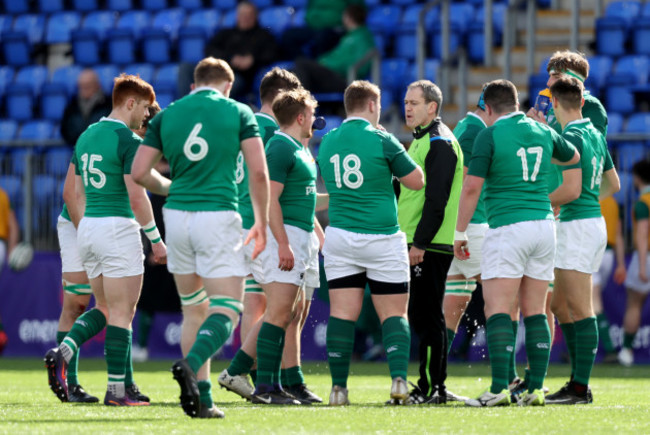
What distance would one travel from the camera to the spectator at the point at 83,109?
15234 mm

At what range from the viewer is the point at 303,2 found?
784 inches

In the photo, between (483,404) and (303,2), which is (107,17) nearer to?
(303,2)

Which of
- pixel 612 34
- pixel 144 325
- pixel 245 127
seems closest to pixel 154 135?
pixel 245 127

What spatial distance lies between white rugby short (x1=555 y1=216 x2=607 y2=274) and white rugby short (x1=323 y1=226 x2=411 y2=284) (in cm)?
108

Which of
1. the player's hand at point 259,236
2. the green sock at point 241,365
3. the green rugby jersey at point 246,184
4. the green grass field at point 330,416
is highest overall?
the green rugby jersey at point 246,184

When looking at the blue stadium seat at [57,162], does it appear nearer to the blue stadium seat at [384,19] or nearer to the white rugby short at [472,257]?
the blue stadium seat at [384,19]

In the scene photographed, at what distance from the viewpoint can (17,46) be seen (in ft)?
67.8

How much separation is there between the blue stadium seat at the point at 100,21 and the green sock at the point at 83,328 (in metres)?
12.6

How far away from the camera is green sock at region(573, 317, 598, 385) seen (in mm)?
8320

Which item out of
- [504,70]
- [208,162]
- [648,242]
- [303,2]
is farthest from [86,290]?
[303,2]

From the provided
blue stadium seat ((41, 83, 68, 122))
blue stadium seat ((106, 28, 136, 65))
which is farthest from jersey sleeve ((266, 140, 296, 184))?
blue stadium seat ((106, 28, 136, 65))

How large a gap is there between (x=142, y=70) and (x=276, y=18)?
2202 millimetres

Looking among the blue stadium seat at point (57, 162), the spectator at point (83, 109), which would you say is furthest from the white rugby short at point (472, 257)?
the blue stadium seat at point (57, 162)

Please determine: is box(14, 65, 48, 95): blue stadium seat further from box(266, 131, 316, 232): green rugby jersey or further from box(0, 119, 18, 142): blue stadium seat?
box(266, 131, 316, 232): green rugby jersey
